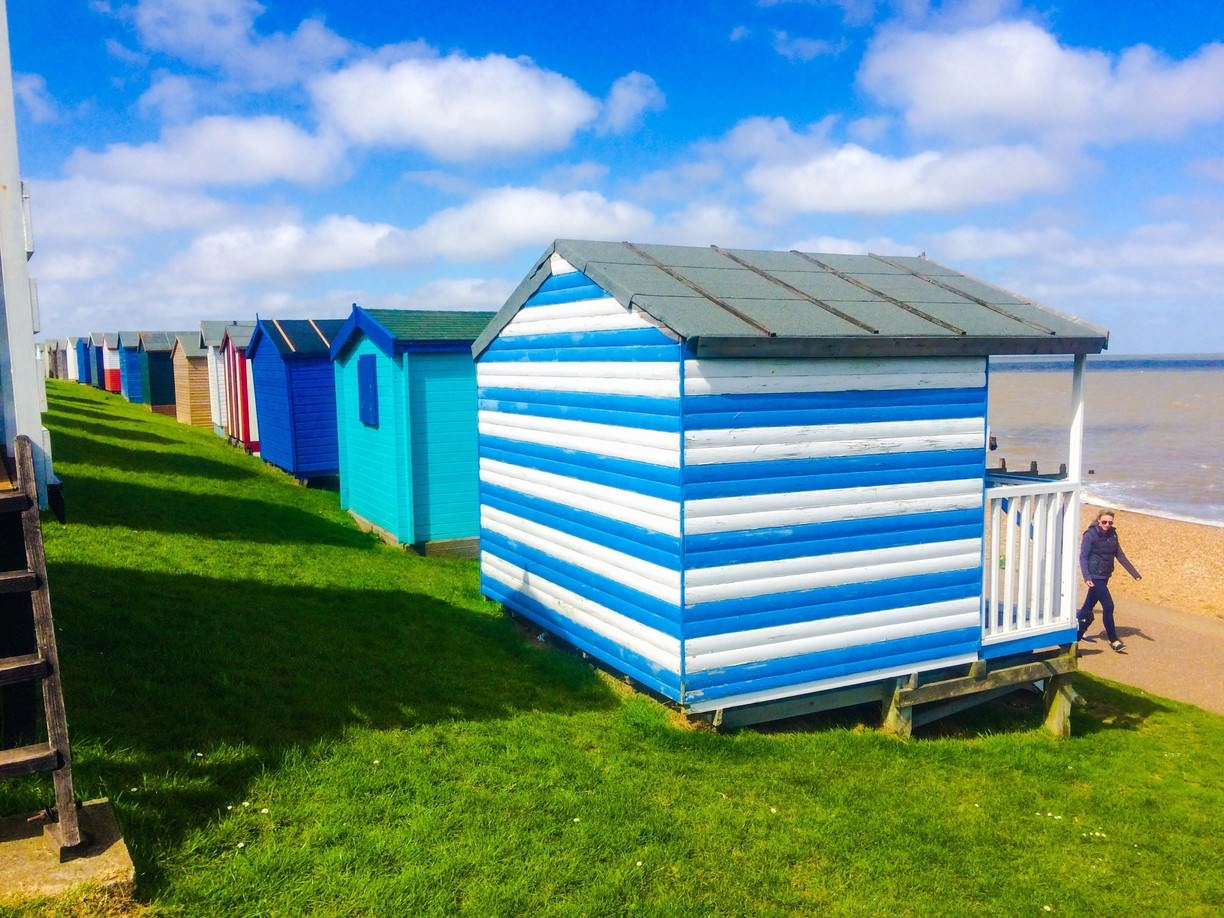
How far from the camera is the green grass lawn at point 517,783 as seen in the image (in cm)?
516

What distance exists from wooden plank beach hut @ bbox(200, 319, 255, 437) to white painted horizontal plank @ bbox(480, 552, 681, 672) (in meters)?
20.7

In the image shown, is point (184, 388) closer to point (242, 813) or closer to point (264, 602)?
point (264, 602)

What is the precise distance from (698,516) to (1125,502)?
98.5 feet

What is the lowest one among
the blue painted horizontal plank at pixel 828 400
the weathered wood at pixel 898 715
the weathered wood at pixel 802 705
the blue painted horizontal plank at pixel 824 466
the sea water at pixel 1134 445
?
the sea water at pixel 1134 445

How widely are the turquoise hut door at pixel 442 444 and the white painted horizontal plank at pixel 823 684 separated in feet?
25.6

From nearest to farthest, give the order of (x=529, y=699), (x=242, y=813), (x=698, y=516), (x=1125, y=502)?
(x=242, y=813), (x=698, y=516), (x=529, y=699), (x=1125, y=502)

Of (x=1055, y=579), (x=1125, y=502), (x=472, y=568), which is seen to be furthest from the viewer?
(x=1125, y=502)

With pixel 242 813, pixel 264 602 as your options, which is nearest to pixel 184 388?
pixel 264 602

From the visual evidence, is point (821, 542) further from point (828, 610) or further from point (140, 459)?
point (140, 459)

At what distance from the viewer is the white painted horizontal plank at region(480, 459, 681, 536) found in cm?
774

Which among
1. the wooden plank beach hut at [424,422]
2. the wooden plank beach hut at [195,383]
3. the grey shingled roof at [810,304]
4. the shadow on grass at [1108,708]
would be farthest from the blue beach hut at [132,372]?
the shadow on grass at [1108,708]

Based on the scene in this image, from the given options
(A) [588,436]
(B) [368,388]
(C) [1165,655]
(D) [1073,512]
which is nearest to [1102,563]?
(C) [1165,655]

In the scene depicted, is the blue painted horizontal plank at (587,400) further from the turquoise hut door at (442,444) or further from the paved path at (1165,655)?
the paved path at (1165,655)

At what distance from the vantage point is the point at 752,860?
19.0ft
